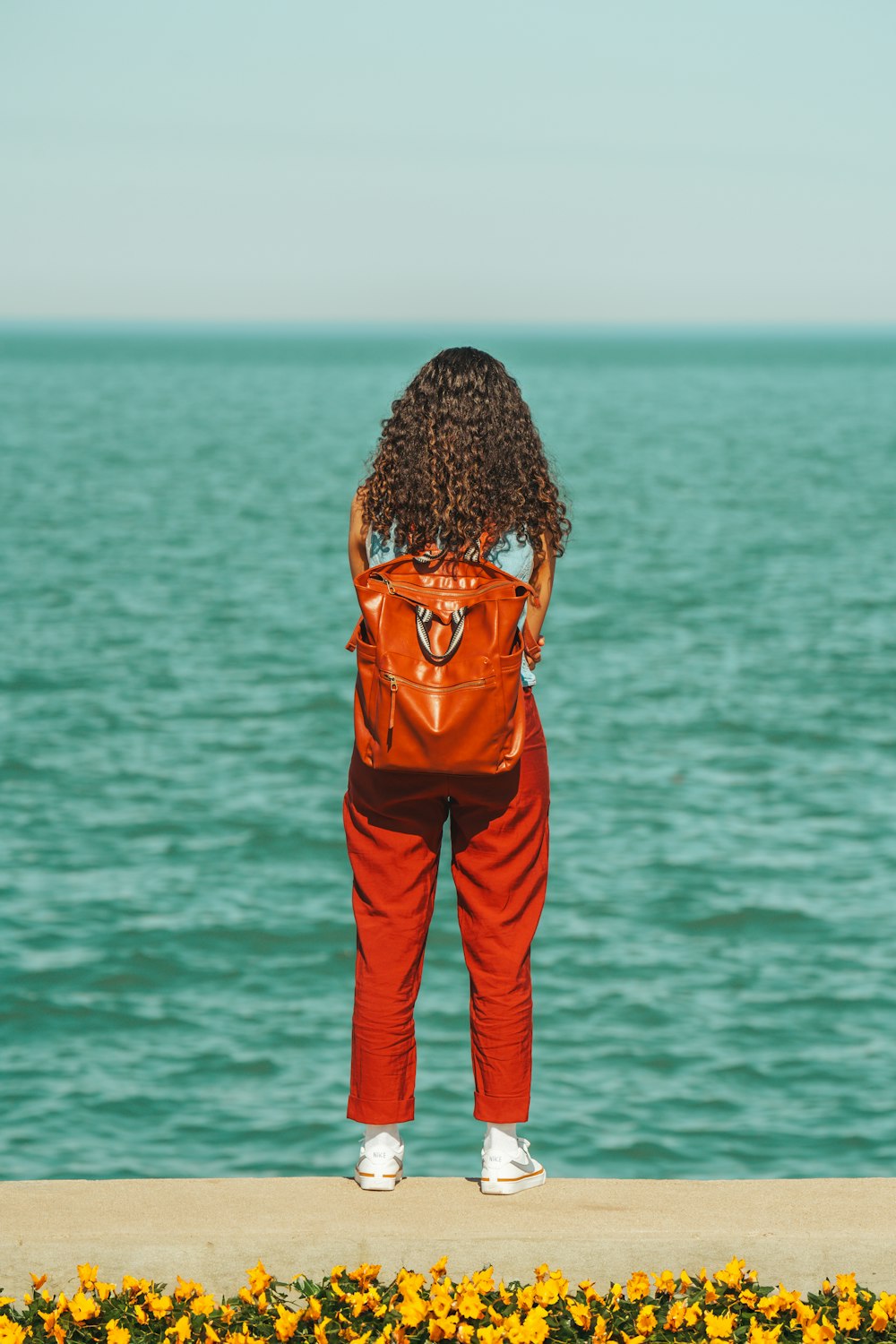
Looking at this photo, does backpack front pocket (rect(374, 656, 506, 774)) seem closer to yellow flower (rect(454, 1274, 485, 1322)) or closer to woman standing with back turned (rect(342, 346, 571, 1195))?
woman standing with back turned (rect(342, 346, 571, 1195))

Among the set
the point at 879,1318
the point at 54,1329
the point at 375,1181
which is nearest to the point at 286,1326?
the point at 54,1329

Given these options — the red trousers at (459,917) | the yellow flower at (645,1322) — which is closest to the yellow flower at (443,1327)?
the yellow flower at (645,1322)

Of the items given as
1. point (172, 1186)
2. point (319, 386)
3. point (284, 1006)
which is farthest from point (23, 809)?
point (319, 386)

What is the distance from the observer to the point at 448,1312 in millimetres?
3803

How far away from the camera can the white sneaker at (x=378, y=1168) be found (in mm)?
4320

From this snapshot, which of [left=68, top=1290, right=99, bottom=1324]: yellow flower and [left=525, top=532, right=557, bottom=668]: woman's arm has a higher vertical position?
[left=525, top=532, right=557, bottom=668]: woman's arm

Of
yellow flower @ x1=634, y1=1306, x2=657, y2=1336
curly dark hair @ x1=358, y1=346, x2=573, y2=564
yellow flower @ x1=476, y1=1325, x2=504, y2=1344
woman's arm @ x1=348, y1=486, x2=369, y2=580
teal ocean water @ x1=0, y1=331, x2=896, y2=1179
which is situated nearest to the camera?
yellow flower @ x1=476, y1=1325, x2=504, y2=1344

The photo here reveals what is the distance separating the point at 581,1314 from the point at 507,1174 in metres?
0.62

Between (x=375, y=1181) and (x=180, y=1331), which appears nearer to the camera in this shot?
(x=180, y=1331)

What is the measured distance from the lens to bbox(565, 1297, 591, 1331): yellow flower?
12.3 feet

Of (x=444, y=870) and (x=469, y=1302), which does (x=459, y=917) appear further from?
(x=444, y=870)

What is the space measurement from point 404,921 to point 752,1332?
1.33 m

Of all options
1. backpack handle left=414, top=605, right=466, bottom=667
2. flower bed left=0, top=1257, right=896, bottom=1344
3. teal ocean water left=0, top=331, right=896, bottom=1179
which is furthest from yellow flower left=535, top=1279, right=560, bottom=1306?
teal ocean water left=0, top=331, right=896, bottom=1179

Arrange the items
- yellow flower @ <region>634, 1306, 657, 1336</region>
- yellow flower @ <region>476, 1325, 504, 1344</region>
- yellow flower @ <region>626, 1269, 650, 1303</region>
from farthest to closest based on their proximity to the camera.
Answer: yellow flower @ <region>626, 1269, 650, 1303</region> → yellow flower @ <region>634, 1306, 657, 1336</region> → yellow flower @ <region>476, 1325, 504, 1344</region>
